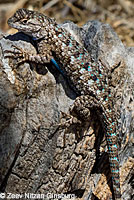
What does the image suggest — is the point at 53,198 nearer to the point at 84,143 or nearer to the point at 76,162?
the point at 76,162

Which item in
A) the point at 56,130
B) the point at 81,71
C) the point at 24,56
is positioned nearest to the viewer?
the point at 24,56

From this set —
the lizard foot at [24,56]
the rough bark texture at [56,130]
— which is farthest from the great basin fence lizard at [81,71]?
the lizard foot at [24,56]

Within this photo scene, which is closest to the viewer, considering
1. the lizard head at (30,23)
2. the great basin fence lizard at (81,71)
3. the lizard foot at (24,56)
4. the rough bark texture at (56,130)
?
the lizard foot at (24,56)

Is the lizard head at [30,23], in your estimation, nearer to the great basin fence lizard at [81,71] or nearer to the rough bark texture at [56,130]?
the great basin fence lizard at [81,71]

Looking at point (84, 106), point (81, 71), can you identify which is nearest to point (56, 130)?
point (84, 106)

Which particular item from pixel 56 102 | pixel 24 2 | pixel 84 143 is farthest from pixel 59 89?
pixel 24 2

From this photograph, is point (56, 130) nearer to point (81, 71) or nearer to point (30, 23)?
point (81, 71)
